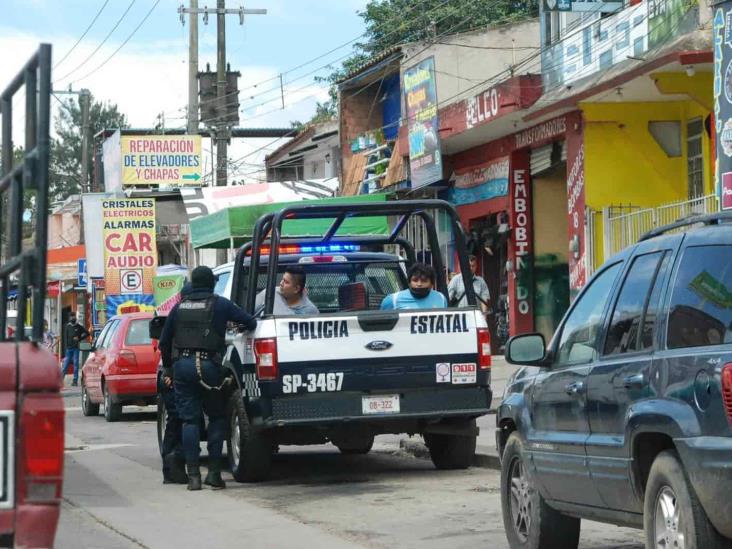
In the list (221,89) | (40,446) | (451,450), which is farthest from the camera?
(221,89)

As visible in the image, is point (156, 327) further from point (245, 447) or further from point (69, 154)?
point (69, 154)

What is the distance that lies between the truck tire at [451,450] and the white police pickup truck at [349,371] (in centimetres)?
21

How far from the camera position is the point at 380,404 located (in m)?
11.5

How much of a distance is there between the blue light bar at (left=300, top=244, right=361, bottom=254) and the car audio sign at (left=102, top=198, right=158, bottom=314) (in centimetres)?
1751

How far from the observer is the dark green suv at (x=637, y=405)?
570cm

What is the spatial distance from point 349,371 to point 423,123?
16.3 m

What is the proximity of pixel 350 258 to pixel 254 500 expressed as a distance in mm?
2893

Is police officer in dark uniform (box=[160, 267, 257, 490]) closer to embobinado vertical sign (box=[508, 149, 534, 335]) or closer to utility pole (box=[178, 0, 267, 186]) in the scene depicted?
embobinado vertical sign (box=[508, 149, 534, 335])

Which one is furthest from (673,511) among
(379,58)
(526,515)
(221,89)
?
(221,89)

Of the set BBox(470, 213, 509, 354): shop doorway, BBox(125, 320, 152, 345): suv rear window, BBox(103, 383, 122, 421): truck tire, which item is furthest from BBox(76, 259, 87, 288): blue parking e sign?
BBox(125, 320, 152, 345): suv rear window

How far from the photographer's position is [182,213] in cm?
4028

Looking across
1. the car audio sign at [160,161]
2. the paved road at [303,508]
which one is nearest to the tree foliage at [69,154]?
the car audio sign at [160,161]

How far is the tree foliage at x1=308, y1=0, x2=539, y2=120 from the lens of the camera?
44.4 metres

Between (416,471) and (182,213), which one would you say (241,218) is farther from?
(182,213)
